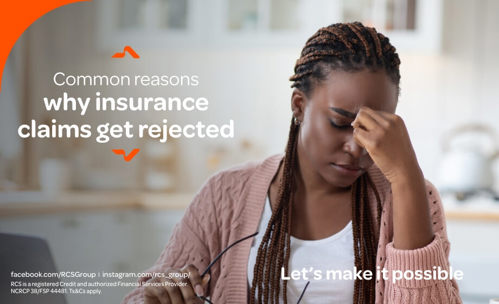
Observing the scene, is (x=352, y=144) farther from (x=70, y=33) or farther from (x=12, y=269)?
(x=70, y=33)

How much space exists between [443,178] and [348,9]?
0.77 meters

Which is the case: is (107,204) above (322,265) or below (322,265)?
below

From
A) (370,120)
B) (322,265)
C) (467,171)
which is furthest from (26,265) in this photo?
(467,171)

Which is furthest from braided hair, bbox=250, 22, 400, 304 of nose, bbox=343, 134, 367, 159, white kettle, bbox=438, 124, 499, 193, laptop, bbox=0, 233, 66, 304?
white kettle, bbox=438, 124, 499, 193

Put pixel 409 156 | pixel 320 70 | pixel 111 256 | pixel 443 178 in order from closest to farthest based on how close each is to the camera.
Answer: pixel 409 156, pixel 320 70, pixel 111 256, pixel 443 178

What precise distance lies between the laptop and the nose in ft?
1.62

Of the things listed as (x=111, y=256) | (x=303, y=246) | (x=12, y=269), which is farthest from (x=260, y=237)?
(x=111, y=256)

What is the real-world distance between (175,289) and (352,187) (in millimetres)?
355

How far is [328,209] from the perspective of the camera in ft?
3.37

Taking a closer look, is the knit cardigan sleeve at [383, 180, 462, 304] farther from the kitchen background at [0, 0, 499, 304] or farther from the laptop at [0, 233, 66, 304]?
the kitchen background at [0, 0, 499, 304]

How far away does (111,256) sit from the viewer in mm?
2217

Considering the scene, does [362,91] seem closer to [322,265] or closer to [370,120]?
[370,120]

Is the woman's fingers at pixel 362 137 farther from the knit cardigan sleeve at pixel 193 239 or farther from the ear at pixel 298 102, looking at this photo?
the knit cardigan sleeve at pixel 193 239

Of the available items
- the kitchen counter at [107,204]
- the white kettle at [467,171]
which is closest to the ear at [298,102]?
the kitchen counter at [107,204]
